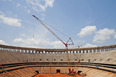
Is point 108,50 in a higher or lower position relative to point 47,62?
higher

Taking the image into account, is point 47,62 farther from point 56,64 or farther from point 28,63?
point 28,63

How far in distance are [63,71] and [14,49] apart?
4242cm

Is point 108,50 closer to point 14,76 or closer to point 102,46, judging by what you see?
point 102,46

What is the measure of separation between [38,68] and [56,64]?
46.4 feet

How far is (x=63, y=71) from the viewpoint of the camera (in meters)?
58.7

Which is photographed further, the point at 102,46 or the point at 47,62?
the point at 47,62

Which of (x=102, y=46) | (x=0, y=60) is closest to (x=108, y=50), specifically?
(x=102, y=46)

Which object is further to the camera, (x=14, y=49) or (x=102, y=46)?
(x=14, y=49)

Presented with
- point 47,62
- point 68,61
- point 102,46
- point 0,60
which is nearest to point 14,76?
point 0,60

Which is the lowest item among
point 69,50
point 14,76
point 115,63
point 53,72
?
point 53,72

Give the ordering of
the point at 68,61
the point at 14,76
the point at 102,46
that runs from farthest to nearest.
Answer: the point at 68,61 → the point at 102,46 → the point at 14,76

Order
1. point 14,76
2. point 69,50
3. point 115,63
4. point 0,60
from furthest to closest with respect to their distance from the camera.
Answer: point 69,50 → point 0,60 → point 115,63 → point 14,76

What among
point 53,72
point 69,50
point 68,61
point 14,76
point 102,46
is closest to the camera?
point 14,76

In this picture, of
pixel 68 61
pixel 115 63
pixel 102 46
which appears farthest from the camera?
pixel 68 61
